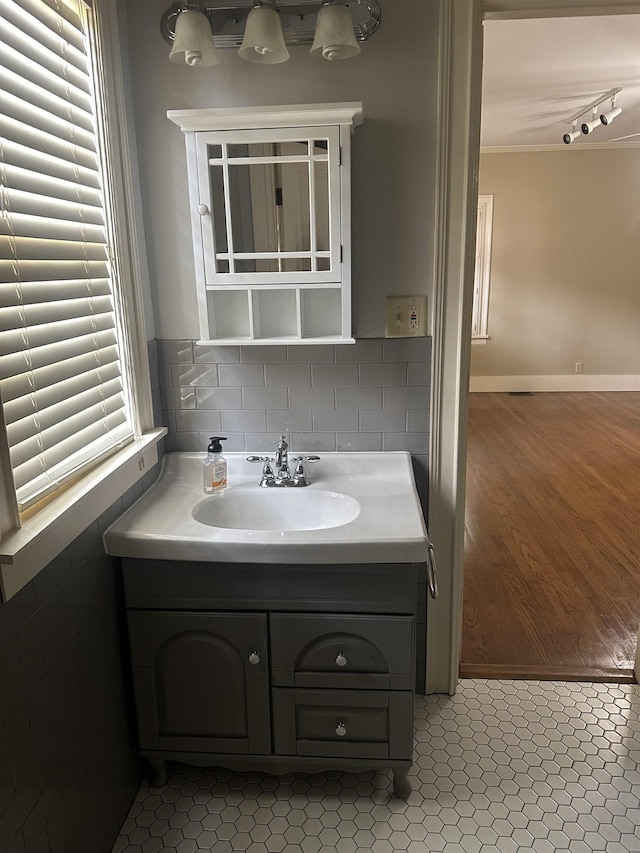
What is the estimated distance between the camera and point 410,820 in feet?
5.60

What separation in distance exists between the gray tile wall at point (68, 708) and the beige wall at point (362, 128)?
2.78 ft

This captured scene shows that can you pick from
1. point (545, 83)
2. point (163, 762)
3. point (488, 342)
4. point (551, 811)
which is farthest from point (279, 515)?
point (488, 342)

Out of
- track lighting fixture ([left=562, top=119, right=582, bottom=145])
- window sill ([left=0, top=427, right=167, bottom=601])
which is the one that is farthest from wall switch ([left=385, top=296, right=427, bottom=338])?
track lighting fixture ([left=562, top=119, right=582, bottom=145])

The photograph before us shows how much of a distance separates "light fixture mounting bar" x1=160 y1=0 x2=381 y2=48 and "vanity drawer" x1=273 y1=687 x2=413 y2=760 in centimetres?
171

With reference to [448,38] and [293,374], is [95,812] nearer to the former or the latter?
[293,374]

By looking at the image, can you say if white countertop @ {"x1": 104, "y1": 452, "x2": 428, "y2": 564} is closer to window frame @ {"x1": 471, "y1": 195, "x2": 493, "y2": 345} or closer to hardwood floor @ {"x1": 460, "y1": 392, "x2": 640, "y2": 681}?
hardwood floor @ {"x1": 460, "y1": 392, "x2": 640, "y2": 681}

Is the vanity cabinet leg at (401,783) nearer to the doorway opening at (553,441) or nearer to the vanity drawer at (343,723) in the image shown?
the vanity drawer at (343,723)

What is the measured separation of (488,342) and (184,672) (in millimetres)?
5545

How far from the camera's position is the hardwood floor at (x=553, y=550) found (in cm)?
240

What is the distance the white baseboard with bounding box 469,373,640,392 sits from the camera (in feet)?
22.0

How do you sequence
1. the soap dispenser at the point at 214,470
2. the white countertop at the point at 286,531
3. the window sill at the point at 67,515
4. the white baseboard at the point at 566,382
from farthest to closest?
the white baseboard at the point at 566,382 < the soap dispenser at the point at 214,470 < the white countertop at the point at 286,531 < the window sill at the point at 67,515

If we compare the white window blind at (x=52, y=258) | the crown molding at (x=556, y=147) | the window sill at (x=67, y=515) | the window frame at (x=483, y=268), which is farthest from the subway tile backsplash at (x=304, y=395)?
the crown molding at (x=556, y=147)

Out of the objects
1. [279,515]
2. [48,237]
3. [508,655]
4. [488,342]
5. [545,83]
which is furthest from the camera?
[488,342]

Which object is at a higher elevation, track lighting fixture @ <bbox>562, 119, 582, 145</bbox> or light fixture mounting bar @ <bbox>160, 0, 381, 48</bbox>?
track lighting fixture @ <bbox>562, 119, 582, 145</bbox>
